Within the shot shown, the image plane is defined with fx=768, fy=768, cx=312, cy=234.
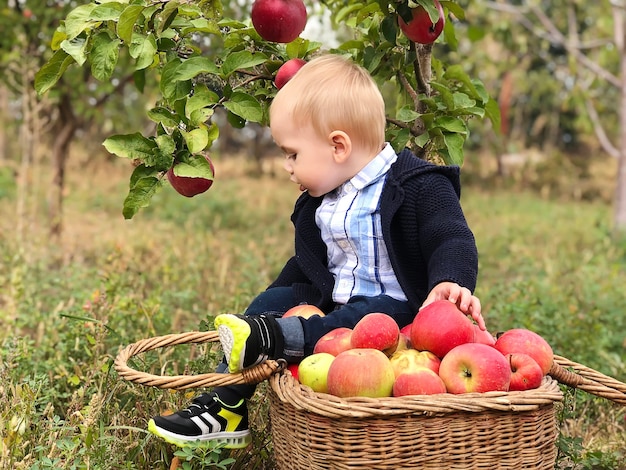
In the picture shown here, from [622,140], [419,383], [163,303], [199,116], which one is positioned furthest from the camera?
[622,140]

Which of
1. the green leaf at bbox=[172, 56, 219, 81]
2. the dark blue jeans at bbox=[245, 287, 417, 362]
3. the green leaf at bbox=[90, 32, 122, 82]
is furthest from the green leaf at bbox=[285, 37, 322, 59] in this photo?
the dark blue jeans at bbox=[245, 287, 417, 362]

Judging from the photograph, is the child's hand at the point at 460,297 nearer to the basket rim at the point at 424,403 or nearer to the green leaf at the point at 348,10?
the basket rim at the point at 424,403

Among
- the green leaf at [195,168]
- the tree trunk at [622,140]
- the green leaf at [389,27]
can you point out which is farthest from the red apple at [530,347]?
the tree trunk at [622,140]

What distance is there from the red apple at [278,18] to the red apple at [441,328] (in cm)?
91

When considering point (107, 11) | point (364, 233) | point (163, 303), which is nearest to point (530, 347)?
point (364, 233)

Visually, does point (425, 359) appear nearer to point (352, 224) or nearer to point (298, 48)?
point (352, 224)

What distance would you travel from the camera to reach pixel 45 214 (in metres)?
7.44

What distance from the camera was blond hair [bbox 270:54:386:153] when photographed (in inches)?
82.9

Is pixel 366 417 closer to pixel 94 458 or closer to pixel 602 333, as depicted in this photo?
pixel 94 458

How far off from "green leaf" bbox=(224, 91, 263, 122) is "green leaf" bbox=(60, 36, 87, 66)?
405mm

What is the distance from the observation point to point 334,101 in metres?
2.11

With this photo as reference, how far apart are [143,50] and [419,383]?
1.15m

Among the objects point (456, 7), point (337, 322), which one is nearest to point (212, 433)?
point (337, 322)

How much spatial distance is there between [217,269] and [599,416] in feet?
7.95
